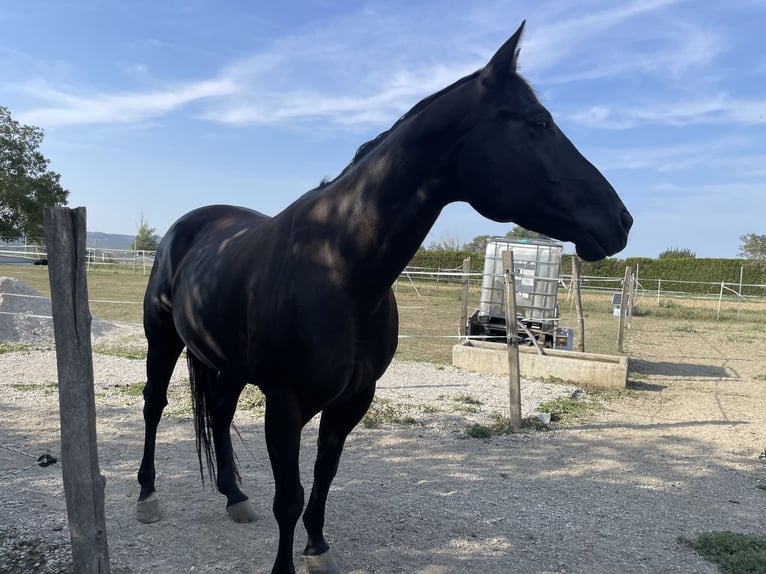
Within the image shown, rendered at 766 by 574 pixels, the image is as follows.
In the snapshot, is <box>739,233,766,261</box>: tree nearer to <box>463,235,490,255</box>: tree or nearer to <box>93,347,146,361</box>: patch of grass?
<box>463,235,490,255</box>: tree

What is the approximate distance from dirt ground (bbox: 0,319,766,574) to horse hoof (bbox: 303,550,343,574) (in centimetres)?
18

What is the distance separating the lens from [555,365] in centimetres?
816

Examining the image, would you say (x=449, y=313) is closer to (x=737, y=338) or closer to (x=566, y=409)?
(x=737, y=338)

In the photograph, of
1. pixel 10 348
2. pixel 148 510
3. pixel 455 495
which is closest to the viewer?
pixel 148 510

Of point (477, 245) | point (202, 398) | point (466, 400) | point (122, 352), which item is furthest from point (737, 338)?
point (477, 245)

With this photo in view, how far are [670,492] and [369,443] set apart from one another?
258cm

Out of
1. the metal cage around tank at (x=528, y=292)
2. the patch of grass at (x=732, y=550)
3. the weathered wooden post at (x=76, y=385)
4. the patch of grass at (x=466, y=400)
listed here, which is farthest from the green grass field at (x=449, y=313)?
the weathered wooden post at (x=76, y=385)

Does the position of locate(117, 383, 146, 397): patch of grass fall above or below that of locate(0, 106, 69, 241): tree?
below

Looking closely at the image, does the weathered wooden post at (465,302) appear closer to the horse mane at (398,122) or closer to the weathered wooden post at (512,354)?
the weathered wooden post at (512,354)

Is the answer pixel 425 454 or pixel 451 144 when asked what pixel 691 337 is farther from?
pixel 451 144

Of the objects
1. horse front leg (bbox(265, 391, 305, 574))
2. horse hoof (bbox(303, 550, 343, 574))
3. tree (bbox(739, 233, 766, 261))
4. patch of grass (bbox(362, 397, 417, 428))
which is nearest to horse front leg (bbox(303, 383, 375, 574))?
horse hoof (bbox(303, 550, 343, 574))

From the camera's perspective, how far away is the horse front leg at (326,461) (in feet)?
8.07

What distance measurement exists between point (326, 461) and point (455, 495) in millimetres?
1648

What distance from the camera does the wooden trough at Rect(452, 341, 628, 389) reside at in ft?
25.7
